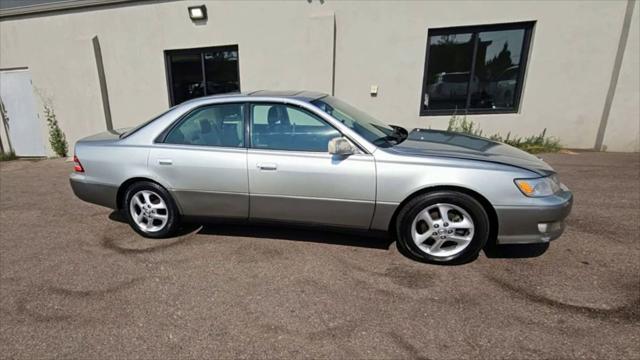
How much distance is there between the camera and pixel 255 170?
3090 millimetres

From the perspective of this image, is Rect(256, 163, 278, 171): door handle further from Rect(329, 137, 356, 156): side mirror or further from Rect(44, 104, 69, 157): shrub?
Rect(44, 104, 69, 157): shrub

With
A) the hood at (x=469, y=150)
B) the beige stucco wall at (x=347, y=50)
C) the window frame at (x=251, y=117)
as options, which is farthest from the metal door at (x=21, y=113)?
the hood at (x=469, y=150)

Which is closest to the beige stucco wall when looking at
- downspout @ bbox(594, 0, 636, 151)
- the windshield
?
downspout @ bbox(594, 0, 636, 151)

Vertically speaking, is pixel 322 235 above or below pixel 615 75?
below

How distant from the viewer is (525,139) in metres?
6.99

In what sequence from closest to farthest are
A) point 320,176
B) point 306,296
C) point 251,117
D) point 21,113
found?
point 306,296
point 320,176
point 251,117
point 21,113

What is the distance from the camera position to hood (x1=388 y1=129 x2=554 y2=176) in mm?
2791

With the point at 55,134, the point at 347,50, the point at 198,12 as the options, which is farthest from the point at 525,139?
the point at 55,134

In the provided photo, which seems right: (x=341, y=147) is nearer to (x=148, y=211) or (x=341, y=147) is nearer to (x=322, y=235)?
(x=322, y=235)

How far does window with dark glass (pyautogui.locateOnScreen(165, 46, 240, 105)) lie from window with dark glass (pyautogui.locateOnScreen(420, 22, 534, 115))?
4433 mm

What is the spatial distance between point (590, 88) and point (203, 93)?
8464 mm

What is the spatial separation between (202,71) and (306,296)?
22.8ft

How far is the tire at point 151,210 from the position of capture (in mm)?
3439

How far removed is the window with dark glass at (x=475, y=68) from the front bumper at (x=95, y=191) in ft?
19.7
